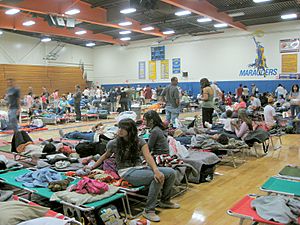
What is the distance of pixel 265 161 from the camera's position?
19.6ft

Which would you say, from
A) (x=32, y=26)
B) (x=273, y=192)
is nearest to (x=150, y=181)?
(x=273, y=192)

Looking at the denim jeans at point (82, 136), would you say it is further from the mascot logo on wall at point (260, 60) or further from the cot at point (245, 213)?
the mascot logo on wall at point (260, 60)

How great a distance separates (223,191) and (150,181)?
1.36 metres

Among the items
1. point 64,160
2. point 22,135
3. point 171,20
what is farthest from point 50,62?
point 64,160

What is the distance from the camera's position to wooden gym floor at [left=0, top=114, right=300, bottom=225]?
343 cm

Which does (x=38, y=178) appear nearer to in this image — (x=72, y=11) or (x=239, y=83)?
(x=72, y=11)

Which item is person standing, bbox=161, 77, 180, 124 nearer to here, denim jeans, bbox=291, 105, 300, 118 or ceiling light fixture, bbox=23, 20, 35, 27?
denim jeans, bbox=291, 105, 300, 118

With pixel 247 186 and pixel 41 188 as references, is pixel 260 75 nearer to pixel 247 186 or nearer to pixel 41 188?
pixel 247 186

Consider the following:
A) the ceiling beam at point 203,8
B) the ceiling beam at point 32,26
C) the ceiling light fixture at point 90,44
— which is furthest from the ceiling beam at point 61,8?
the ceiling light fixture at point 90,44

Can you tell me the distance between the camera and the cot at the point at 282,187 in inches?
125

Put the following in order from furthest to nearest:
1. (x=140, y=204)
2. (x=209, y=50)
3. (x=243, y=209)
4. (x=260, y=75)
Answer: (x=209, y=50) < (x=260, y=75) < (x=140, y=204) < (x=243, y=209)

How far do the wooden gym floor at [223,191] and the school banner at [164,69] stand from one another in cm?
1510

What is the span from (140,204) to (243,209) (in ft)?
4.82

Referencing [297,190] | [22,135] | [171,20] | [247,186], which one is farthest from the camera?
[171,20]
